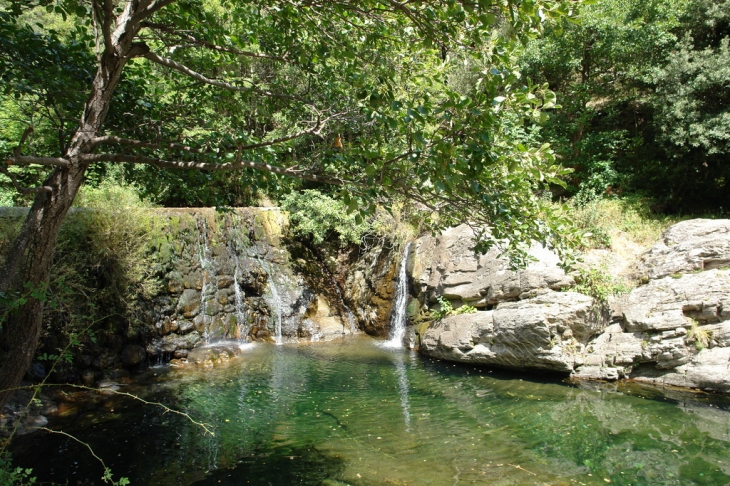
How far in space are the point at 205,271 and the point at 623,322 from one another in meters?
9.90

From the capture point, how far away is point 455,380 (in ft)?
29.4

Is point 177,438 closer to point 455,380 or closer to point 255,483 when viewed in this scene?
point 255,483

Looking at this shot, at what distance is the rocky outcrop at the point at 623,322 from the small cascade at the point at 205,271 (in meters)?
5.68

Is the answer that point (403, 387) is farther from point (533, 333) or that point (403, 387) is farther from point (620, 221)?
point (620, 221)

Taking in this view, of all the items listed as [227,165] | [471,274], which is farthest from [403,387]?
[227,165]

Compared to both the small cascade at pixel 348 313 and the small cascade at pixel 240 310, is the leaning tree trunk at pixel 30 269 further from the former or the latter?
the small cascade at pixel 348 313

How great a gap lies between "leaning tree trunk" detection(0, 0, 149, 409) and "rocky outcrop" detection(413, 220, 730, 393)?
7.91 m

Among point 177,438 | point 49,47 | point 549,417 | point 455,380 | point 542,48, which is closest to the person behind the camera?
point 49,47

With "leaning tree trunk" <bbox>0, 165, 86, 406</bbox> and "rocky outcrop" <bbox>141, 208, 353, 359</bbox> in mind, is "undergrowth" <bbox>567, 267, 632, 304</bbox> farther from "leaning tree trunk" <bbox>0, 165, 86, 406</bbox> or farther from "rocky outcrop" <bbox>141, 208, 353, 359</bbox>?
"leaning tree trunk" <bbox>0, 165, 86, 406</bbox>

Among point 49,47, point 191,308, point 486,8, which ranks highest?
point 49,47

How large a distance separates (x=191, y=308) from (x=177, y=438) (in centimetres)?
533

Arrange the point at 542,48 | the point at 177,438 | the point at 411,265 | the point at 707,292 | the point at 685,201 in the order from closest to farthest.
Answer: the point at 177,438, the point at 707,292, the point at 411,265, the point at 685,201, the point at 542,48

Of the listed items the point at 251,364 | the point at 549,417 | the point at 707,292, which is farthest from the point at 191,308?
the point at 707,292

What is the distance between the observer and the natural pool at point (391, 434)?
207 inches
